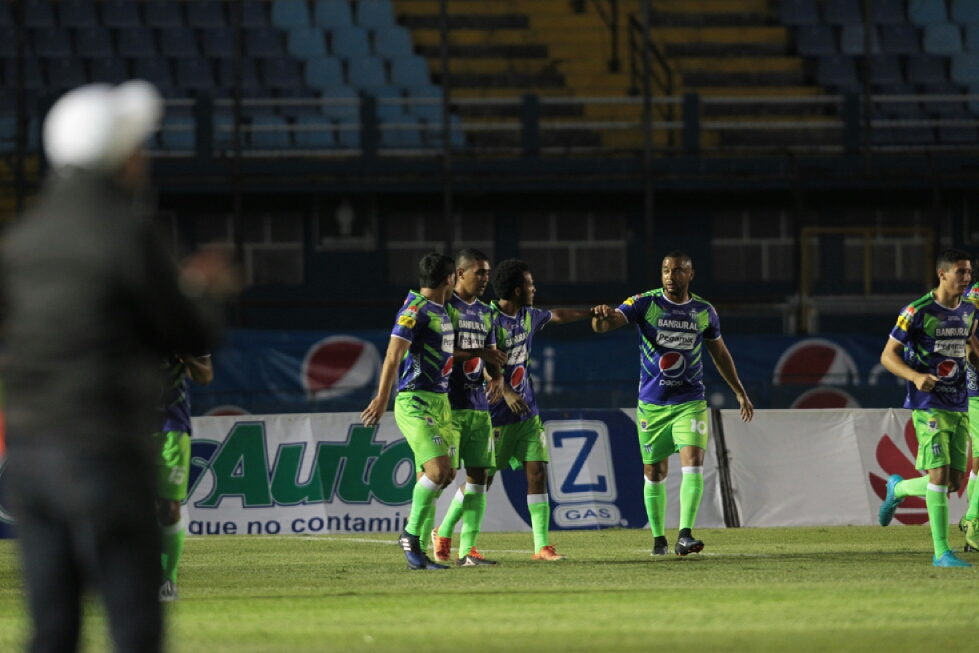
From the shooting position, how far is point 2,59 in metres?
31.8

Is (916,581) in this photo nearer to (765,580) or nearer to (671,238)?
(765,580)

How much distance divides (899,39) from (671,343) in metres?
23.6

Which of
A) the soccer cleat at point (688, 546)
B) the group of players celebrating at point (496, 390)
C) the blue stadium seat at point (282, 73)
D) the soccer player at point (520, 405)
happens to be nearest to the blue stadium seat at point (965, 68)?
the blue stadium seat at point (282, 73)

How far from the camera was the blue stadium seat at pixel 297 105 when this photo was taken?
30984mm

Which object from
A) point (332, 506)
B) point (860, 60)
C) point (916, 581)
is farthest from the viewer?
point (860, 60)

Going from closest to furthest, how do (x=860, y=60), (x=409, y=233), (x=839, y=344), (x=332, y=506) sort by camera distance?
(x=332, y=506)
(x=839, y=344)
(x=409, y=233)
(x=860, y=60)

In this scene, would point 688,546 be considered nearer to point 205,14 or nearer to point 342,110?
point 342,110

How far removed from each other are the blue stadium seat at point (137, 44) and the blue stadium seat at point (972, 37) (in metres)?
17.6

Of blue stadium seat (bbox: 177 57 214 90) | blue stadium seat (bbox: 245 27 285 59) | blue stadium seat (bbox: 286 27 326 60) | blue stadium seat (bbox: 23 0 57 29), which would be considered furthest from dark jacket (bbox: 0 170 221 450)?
blue stadium seat (bbox: 23 0 57 29)

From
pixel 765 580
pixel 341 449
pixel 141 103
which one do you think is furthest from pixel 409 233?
pixel 141 103

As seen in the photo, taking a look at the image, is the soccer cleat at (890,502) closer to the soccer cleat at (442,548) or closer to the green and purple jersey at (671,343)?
the green and purple jersey at (671,343)

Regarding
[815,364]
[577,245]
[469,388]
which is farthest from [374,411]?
[577,245]

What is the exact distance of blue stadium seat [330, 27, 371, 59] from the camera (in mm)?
33250

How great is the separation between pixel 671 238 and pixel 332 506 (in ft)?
51.6
